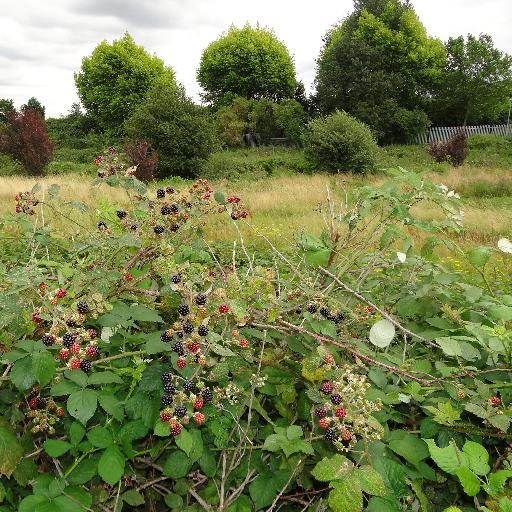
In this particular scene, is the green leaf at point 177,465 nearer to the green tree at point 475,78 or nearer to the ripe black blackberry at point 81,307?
the ripe black blackberry at point 81,307

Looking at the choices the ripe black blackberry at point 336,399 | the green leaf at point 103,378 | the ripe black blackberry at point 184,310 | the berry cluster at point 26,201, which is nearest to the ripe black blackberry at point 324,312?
the ripe black blackberry at point 336,399

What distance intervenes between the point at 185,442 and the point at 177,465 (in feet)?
0.51

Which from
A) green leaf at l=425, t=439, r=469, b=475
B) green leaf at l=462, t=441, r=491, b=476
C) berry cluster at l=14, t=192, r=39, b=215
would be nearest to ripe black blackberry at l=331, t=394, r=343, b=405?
green leaf at l=425, t=439, r=469, b=475

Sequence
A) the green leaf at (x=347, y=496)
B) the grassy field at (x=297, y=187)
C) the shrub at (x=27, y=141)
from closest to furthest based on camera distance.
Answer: the green leaf at (x=347, y=496) → the grassy field at (x=297, y=187) → the shrub at (x=27, y=141)

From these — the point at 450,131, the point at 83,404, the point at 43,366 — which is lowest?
the point at 83,404

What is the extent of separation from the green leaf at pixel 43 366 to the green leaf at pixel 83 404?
98 mm

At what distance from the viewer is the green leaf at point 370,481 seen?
1438 millimetres

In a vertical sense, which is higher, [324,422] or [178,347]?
[178,347]

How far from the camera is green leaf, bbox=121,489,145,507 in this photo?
1.65 m

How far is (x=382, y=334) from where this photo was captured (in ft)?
5.85

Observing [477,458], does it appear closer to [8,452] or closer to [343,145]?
[8,452]

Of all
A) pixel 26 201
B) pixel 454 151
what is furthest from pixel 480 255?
pixel 454 151

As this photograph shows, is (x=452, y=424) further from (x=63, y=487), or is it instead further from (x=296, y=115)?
(x=296, y=115)

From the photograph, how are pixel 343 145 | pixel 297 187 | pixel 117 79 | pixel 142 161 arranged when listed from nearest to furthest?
pixel 297 187
pixel 142 161
pixel 343 145
pixel 117 79
